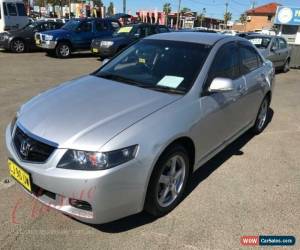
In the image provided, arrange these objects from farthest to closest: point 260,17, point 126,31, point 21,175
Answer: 1. point 260,17
2. point 126,31
3. point 21,175

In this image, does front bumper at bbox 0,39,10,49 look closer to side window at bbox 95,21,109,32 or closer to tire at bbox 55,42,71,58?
tire at bbox 55,42,71,58

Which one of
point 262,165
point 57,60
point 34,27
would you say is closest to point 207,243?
point 262,165

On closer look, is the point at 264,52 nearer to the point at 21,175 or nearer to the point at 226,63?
the point at 226,63

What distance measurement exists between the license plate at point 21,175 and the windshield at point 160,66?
1.51 meters

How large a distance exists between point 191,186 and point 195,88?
1.15 metres

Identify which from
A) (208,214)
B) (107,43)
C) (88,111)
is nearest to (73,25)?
(107,43)

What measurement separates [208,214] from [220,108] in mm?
1176

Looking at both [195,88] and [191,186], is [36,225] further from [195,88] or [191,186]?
[195,88]

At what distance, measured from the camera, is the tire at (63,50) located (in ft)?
52.3

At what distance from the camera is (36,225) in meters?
3.16

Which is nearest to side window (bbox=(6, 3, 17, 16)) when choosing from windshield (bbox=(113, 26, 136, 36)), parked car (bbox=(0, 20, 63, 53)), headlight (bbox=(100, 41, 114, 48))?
parked car (bbox=(0, 20, 63, 53))

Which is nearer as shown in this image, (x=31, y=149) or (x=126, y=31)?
(x=31, y=149)

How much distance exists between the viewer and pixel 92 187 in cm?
263

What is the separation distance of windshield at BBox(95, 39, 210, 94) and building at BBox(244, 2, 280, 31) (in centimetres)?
8579
